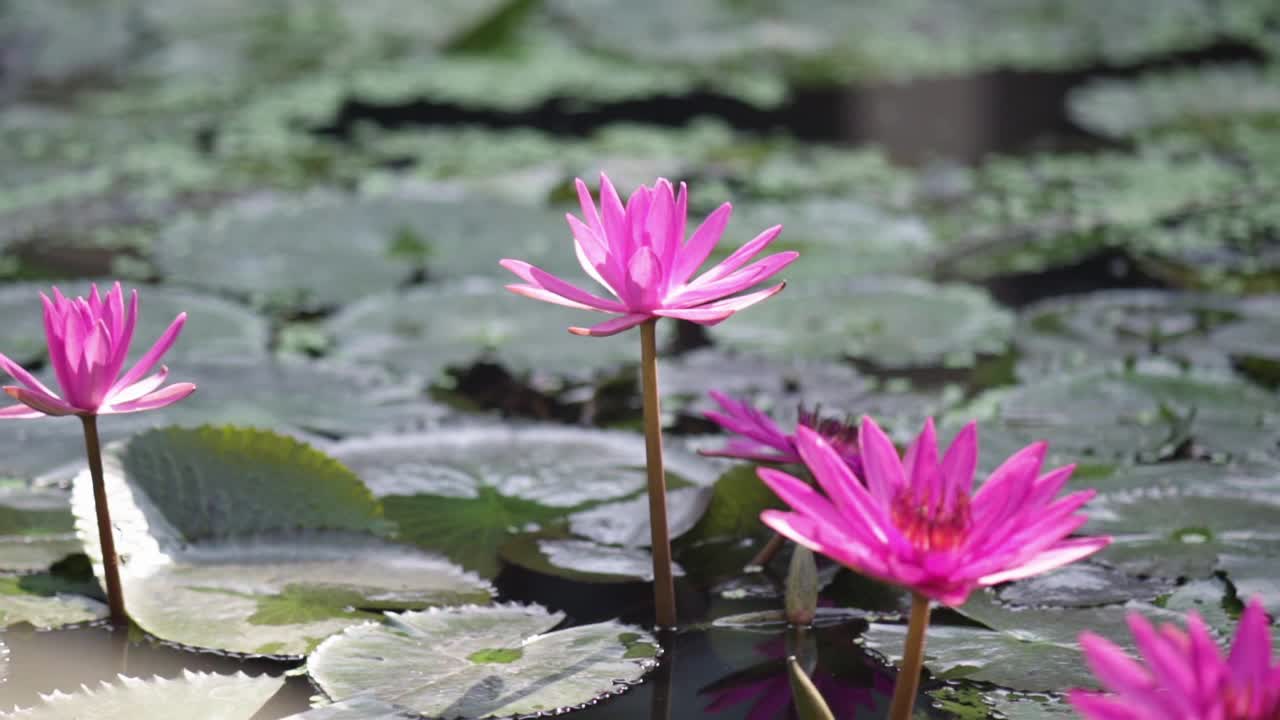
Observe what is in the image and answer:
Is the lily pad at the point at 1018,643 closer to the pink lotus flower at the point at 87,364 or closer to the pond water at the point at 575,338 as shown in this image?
the pond water at the point at 575,338

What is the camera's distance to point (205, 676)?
3.71ft

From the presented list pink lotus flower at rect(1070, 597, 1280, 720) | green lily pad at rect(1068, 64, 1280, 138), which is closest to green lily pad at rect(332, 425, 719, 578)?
pink lotus flower at rect(1070, 597, 1280, 720)

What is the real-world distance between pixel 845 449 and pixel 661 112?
109 inches

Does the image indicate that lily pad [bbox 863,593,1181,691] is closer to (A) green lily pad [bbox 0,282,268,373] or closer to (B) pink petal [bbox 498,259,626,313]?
(B) pink petal [bbox 498,259,626,313]

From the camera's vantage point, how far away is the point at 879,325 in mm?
2217

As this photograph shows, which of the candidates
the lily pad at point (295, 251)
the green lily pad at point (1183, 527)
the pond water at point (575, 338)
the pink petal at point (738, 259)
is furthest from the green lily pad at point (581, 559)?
the lily pad at point (295, 251)

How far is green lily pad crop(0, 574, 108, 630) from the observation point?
49.1 inches

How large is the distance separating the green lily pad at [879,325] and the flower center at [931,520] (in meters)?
1.21

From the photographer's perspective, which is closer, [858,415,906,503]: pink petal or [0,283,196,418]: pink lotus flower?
[858,415,906,503]: pink petal

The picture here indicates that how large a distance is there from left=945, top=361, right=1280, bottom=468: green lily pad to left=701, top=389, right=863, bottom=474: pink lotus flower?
1.40 ft

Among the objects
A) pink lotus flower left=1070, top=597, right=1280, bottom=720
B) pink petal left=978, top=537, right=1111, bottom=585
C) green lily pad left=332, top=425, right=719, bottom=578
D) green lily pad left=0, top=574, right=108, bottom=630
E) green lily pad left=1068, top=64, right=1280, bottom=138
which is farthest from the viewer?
green lily pad left=1068, top=64, right=1280, bottom=138

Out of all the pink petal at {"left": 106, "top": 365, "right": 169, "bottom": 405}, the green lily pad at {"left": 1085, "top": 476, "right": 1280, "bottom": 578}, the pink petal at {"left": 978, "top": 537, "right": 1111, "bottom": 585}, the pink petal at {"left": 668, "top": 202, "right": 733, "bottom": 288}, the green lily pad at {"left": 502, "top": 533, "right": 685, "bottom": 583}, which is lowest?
the green lily pad at {"left": 502, "top": 533, "right": 685, "bottom": 583}

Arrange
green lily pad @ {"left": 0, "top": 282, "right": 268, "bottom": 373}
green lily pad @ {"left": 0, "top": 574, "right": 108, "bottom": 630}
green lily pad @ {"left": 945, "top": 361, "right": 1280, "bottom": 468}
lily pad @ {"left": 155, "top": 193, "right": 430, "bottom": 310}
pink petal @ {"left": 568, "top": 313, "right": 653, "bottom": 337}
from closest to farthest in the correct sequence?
pink petal @ {"left": 568, "top": 313, "right": 653, "bottom": 337}
green lily pad @ {"left": 0, "top": 574, "right": 108, "bottom": 630}
green lily pad @ {"left": 945, "top": 361, "right": 1280, "bottom": 468}
green lily pad @ {"left": 0, "top": 282, "right": 268, "bottom": 373}
lily pad @ {"left": 155, "top": 193, "right": 430, "bottom": 310}

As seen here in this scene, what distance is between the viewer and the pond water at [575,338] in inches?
48.1
